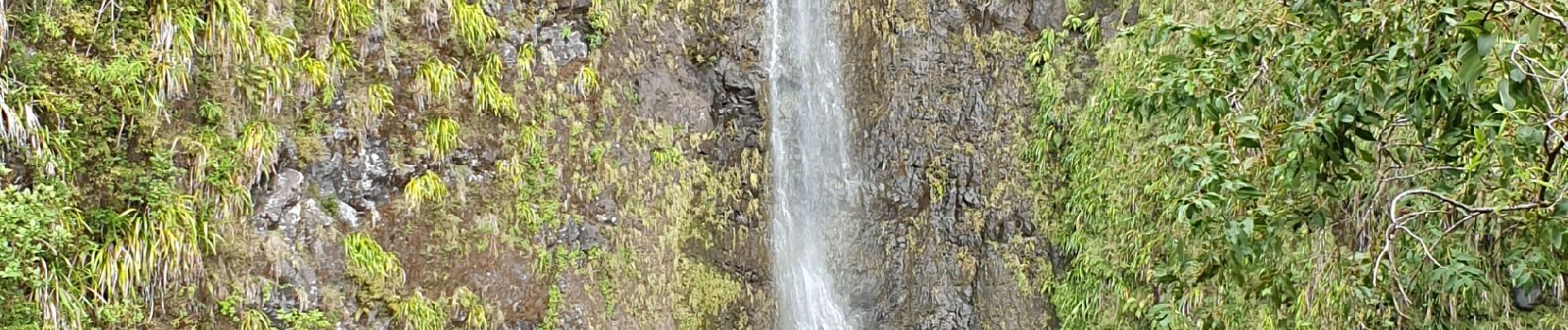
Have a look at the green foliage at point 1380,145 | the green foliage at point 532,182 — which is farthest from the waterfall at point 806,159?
the green foliage at point 1380,145

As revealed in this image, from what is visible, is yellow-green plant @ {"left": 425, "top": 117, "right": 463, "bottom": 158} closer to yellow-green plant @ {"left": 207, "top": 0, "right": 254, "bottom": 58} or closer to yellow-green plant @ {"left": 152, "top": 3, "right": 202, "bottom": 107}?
yellow-green plant @ {"left": 207, "top": 0, "right": 254, "bottom": 58}

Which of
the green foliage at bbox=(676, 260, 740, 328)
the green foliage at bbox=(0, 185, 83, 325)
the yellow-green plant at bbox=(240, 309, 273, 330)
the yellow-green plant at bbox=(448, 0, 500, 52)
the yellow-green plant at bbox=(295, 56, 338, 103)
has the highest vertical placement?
the yellow-green plant at bbox=(448, 0, 500, 52)

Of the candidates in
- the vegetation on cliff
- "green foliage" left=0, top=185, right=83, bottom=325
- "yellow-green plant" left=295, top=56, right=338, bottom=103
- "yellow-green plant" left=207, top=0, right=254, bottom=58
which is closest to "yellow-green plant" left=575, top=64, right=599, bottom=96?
the vegetation on cliff

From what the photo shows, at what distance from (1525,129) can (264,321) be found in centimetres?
542

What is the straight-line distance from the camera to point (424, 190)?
584 centimetres

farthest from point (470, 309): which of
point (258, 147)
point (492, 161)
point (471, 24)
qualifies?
point (471, 24)

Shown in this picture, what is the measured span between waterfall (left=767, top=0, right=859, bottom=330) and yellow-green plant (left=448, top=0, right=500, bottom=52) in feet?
8.99

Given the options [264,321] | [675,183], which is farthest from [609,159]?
[264,321]

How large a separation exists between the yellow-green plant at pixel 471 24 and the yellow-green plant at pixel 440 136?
1.91 feet

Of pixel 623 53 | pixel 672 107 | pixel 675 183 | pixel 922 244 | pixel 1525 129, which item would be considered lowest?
pixel 922 244

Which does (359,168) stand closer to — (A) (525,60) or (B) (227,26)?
(B) (227,26)

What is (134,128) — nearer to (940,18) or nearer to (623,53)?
(623,53)

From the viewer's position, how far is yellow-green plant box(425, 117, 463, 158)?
19.3 feet

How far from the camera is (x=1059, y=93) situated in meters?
8.11
